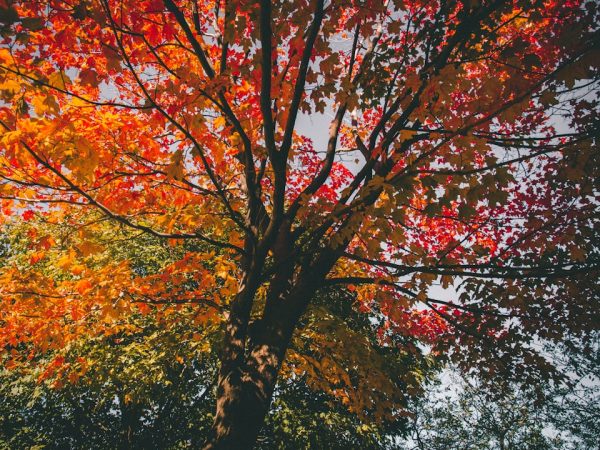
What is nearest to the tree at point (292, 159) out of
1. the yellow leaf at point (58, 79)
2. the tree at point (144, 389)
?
the yellow leaf at point (58, 79)

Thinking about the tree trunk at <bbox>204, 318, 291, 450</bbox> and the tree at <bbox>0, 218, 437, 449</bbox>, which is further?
the tree at <bbox>0, 218, 437, 449</bbox>

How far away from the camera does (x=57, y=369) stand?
821 cm

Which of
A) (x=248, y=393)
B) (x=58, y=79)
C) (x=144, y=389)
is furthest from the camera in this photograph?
(x=144, y=389)

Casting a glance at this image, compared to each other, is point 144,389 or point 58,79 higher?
point 58,79

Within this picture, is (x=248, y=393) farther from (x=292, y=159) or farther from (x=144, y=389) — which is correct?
(x=144, y=389)

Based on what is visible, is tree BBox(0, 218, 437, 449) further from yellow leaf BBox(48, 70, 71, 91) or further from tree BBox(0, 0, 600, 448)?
yellow leaf BBox(48, 70, 71, 91)

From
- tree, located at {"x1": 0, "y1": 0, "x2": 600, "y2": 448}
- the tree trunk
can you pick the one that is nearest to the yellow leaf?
tree, located at {"x1": 0, "y1": 0, "x2": 600, "y2": 448}

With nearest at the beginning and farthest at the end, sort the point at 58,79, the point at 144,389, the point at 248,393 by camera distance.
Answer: the point at 58,79 → the point at 248,393 → the point at 144,389

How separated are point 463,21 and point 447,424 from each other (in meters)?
41.9

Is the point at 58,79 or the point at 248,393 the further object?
the point at 248,393

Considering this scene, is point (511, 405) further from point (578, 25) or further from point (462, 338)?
point (578, 25)

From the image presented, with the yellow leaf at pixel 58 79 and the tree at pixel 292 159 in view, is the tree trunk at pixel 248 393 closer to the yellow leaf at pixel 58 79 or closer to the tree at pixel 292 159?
the tree at pixel 292 159

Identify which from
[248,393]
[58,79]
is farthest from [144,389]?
[58,79]

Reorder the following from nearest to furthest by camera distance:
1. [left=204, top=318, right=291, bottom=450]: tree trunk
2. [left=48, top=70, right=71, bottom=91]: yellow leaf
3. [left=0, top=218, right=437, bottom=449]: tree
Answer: [left=48, top=70, right=71, bottom=91]: yellow leaf, [left=204, top=318, right=291, bottom=450]: tree trunk, [left=0, top=218, right=437, bottom=449]: tree
